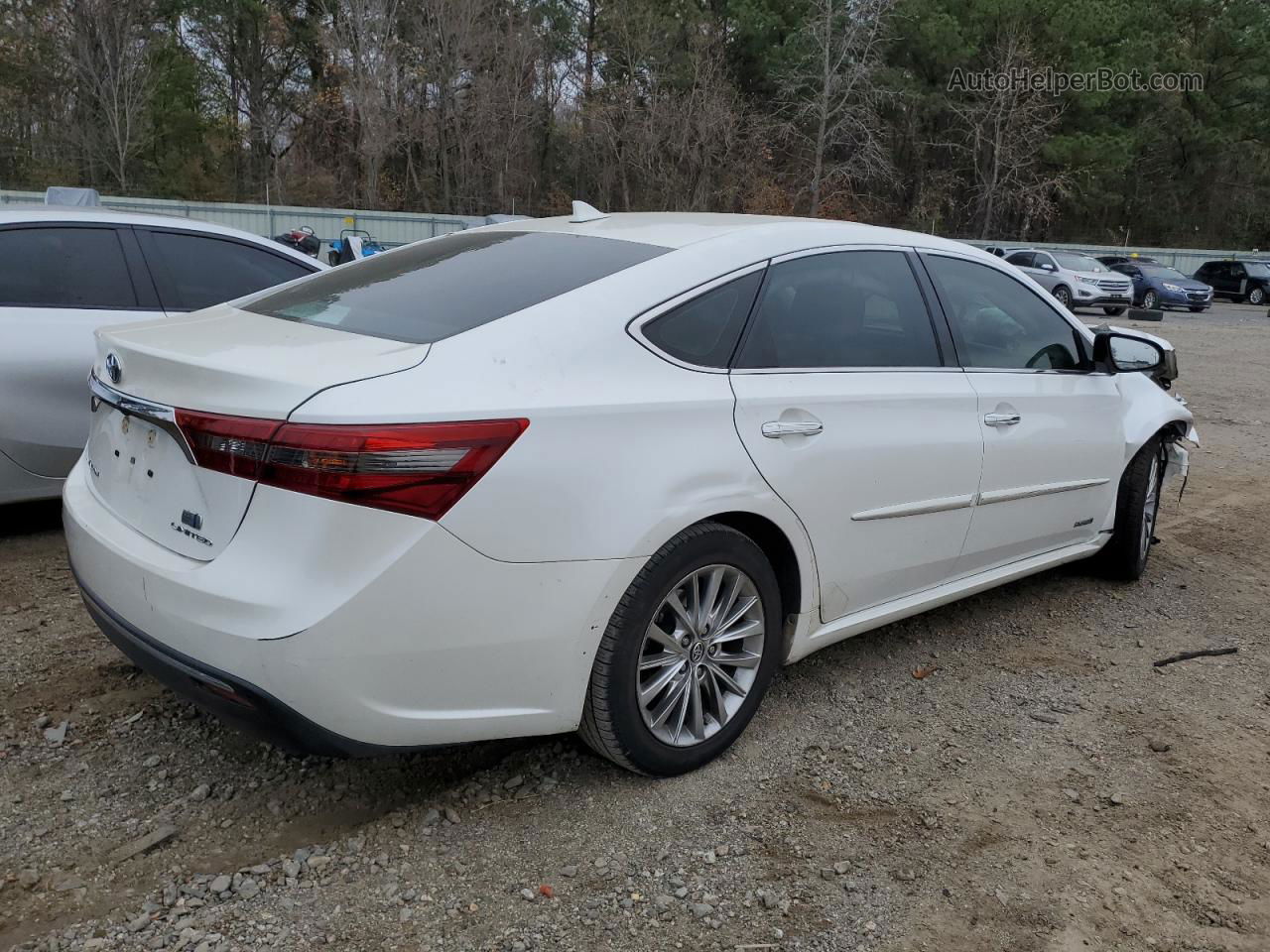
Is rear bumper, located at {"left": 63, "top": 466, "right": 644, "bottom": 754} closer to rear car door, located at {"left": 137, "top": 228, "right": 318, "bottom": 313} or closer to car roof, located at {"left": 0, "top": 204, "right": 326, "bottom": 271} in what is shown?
rear car door, located at {"left": 137, "top": 228, "right": 318, "bottom": 313}

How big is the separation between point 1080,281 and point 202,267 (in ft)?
80.5

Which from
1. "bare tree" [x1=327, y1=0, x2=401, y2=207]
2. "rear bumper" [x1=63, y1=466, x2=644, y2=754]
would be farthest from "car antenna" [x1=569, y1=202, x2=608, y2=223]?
"bare tree" [x1=327, y1=0, x2=401, y2=207]

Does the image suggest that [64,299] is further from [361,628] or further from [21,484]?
[361,628]

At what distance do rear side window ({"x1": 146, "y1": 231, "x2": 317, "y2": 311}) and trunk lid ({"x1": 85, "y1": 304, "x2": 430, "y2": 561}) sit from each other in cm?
216

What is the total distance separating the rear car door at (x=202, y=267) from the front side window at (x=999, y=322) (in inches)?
122

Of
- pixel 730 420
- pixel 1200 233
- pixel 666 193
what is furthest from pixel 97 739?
pixel 1200 233

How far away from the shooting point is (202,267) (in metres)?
5.02

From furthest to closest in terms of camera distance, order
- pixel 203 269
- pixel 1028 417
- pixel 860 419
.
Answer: pixel 203 269 → pixel 1028 417 → pixel 860 419

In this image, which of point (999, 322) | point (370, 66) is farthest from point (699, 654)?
point (370, 66)

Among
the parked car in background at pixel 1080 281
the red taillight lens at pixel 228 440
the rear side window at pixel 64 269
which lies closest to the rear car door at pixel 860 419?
the red taillight lens at pixel 228 440

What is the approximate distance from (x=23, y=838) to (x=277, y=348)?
136 cm

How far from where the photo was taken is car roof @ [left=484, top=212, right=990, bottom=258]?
124 inches

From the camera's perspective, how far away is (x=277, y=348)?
2.52m

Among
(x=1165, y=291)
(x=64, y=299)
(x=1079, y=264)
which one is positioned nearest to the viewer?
(x=64, y=299)
